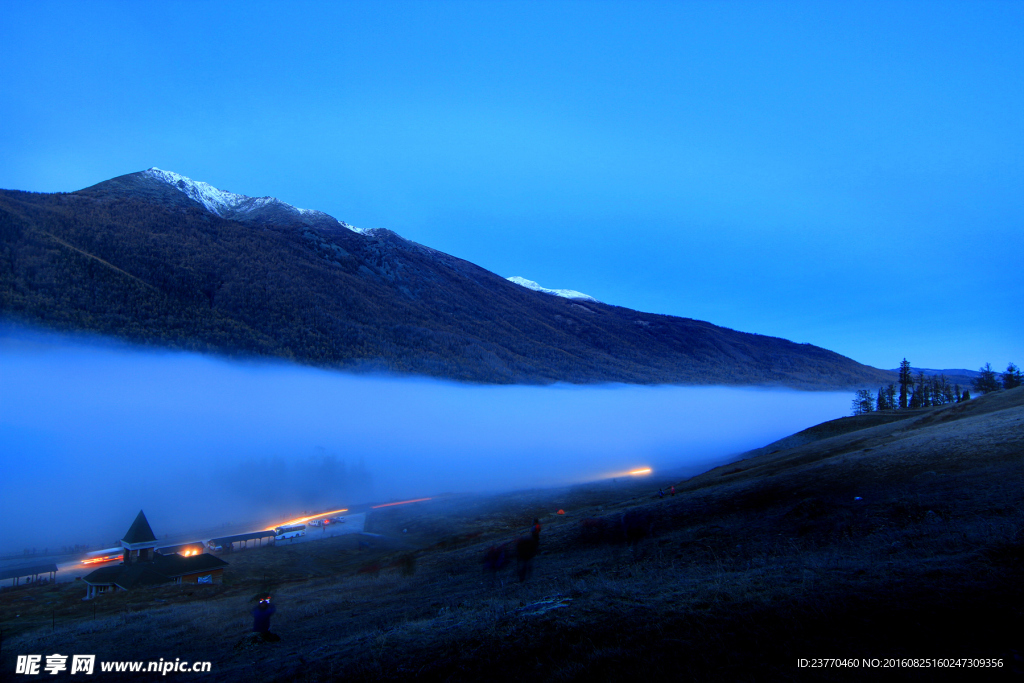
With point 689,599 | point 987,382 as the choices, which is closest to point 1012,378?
point 987,382

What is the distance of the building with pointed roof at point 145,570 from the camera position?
105 ft

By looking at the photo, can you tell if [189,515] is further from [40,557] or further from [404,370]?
[404,370]

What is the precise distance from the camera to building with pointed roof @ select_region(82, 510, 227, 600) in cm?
3212

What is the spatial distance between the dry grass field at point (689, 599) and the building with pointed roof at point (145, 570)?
1895 mm

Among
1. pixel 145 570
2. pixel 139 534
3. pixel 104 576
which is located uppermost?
pixel 139 534

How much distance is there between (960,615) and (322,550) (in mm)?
45077

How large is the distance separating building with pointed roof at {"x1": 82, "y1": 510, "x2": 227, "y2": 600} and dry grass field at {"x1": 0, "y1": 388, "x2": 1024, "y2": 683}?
190 centimetres

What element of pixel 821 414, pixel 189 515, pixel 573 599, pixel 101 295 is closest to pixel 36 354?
pixel 101 295

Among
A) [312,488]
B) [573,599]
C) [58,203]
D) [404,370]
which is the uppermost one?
[58,203]

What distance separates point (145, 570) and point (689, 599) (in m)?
38.5

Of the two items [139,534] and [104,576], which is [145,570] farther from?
[139,534]

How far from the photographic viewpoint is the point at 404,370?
16888cm

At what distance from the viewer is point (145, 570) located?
112 feet

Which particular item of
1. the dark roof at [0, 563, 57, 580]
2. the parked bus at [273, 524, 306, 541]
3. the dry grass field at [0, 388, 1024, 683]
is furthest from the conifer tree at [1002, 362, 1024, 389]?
the dark roof at [0, 563, 57, 580]
